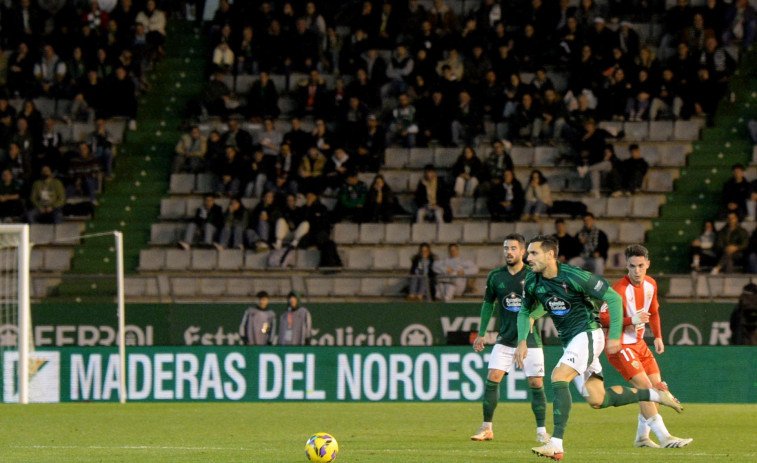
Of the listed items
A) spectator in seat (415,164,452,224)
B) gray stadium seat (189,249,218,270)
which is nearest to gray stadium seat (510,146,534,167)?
spectator in seat (415,164,452,224)

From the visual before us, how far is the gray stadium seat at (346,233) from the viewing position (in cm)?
2506

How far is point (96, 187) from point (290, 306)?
761 cm

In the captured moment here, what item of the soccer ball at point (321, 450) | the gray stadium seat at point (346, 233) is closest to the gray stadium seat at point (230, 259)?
the gray stadium seat at point (346, 233)

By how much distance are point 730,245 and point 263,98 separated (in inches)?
427

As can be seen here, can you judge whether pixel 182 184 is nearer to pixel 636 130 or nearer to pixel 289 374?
→ pixel 289 374

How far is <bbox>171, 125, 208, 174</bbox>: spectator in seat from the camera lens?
2694cm

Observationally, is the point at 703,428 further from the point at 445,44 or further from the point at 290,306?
the point at 445,44

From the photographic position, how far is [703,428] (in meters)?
14.9

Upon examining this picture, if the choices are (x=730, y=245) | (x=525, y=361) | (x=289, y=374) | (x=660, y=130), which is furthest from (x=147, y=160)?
(x=525, y=361)

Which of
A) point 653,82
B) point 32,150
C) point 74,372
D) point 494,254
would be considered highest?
point 653,82

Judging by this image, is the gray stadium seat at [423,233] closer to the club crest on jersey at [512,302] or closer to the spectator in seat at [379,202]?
the spectator in seat at [379,202]

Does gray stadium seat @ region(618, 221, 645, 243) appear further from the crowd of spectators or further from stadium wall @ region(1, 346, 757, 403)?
the crowd of spectators

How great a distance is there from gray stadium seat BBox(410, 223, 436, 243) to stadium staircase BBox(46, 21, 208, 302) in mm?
5889

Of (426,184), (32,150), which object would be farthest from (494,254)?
(32,150)
